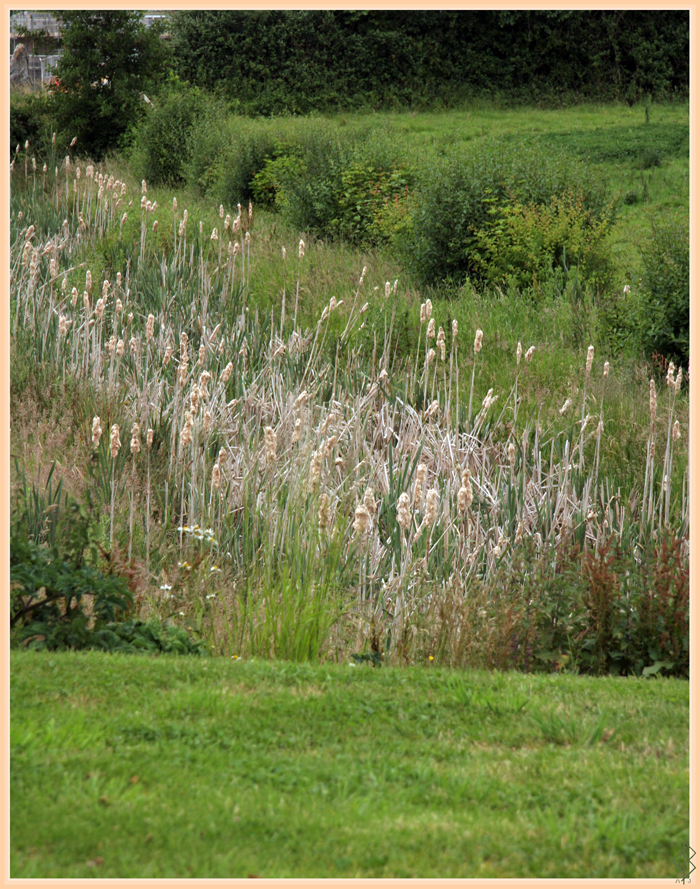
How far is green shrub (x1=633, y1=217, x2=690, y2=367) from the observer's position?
26.4ft

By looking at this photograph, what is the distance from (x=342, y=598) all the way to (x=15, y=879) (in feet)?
7.73

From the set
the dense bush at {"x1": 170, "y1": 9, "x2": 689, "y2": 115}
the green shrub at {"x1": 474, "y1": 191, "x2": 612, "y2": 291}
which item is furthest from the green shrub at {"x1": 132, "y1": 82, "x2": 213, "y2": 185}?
the green shrub at {"x1": 474, "y1": 191, "x2": 612, "y2": 291}

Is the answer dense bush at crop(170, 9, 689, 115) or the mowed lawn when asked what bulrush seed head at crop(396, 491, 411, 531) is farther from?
dense bush at crop(170, 9, 689, 115)

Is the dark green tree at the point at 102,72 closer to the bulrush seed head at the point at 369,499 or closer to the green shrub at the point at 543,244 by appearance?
the green shrub at the point at 543,244

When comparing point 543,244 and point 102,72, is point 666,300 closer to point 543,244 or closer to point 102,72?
point 543,244

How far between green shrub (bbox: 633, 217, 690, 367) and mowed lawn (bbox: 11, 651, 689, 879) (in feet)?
16.4

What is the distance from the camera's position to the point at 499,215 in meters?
11.2

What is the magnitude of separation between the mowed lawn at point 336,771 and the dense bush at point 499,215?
7.46 m

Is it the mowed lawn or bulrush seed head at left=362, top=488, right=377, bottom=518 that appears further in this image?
bulrush seed head at left=362, top=488, right=377, bottom=518

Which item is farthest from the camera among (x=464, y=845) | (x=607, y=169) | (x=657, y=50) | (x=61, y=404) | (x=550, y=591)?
(x=657, y=50)

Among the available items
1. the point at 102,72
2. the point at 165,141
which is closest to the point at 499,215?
Answer: the point at 165,141

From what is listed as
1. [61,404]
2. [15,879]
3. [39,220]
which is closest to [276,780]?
[15,879]

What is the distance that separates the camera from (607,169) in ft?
56.2

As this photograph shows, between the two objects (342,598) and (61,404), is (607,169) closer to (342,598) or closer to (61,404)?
(61,404)
